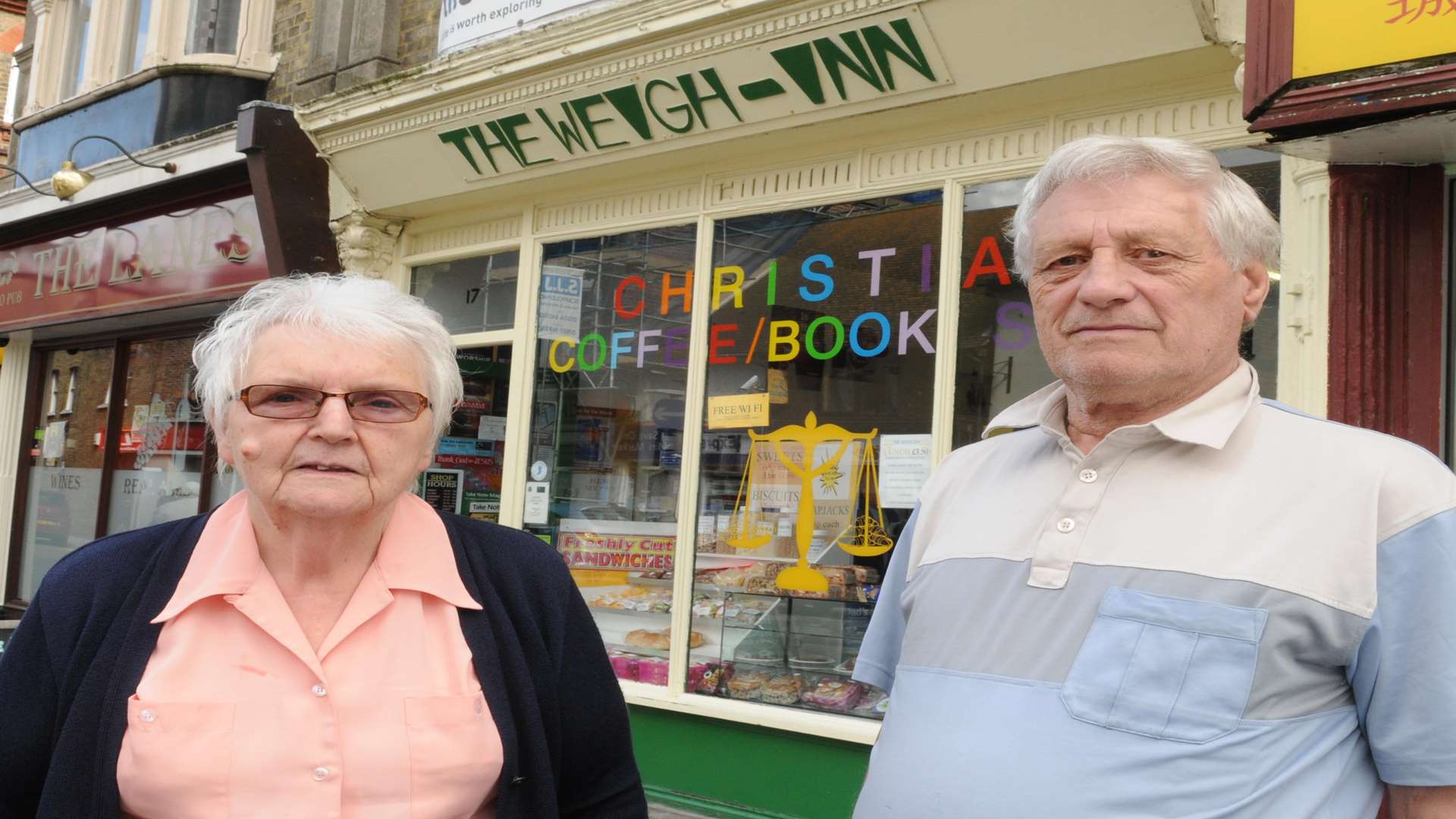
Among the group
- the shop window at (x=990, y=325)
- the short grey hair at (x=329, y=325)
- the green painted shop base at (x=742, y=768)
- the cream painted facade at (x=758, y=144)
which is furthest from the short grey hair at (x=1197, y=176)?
the green painted shop base at (x=742, y=768)

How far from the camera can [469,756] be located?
6.50 ft

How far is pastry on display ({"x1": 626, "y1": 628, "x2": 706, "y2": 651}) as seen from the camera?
235 inches

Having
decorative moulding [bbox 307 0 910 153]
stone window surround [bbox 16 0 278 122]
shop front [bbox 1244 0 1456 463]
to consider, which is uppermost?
stone window surround [bbox 16 0 278 122]

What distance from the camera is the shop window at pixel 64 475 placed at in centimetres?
1063

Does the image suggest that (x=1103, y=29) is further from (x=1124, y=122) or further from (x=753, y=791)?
(x=753, y=791)

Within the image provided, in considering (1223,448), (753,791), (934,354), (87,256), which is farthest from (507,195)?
(1223,448)

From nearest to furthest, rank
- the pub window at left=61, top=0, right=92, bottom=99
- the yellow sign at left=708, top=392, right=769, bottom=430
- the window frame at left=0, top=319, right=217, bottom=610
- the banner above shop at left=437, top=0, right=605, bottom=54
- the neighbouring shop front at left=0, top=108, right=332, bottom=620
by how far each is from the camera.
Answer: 1. the yellow sign at left=708, top=392, right=769, bottom=430
2. the banner above shop at left=437, top=0, right=605, bottom=54
3. the neighbouring shop front at left=0, top=108, right=332, bottom=620
4. the window frame at left=0, top=319, right=217, bottom=610
5. the pub window at left=61, top=0, right=92, bottom=99

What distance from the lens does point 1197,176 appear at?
186 centimetres

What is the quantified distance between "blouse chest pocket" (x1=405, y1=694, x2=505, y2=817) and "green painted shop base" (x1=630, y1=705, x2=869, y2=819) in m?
3.04

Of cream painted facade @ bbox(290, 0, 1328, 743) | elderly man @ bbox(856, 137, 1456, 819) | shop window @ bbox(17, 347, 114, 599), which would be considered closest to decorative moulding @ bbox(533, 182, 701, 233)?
cream painted facade @ bbox(290, 0, 1328, 743)

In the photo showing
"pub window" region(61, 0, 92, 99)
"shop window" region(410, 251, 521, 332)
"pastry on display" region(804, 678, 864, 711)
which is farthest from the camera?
"pub window" region(61, 0, 92, 99)

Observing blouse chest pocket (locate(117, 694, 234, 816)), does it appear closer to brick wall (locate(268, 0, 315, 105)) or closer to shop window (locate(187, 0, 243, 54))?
brick wall (locate(268, 0, 315, 105))

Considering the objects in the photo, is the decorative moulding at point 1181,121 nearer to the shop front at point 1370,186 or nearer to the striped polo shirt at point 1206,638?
the shop front at point 1370,186

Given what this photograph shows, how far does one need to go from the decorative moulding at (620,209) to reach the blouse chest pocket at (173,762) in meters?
4.53
